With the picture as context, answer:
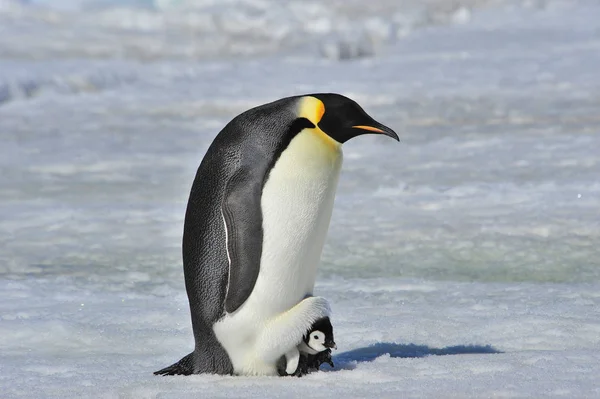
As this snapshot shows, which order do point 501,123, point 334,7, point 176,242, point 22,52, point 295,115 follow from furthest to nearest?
1. point 334,7
2. point 22,52
3. point 501,123
4. point 176,242
5. point 295,115

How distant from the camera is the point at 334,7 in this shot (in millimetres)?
20625

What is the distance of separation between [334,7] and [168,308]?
17445mm

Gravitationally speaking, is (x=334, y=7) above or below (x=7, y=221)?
above

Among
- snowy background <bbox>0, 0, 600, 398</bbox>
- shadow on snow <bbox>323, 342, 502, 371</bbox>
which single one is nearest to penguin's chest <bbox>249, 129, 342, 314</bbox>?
snowy background <bbox>0, 0, 600, 398</bbox>

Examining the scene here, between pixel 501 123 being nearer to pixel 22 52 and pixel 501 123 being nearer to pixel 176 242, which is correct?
pixel 176 242

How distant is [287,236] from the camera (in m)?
2.62

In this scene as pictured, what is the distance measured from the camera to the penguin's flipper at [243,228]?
2580 millimetres

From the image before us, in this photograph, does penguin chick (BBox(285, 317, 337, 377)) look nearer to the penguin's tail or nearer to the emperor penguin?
the emperor penguin

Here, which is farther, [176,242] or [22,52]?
[22,52]

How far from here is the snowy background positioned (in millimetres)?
2752

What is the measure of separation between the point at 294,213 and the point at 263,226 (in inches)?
3.2

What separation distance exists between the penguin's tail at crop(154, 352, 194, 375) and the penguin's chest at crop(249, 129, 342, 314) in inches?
10.2

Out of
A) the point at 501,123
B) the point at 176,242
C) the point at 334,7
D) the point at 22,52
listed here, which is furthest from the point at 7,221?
the point at 334,7

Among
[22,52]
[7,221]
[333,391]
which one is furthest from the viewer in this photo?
[22,52]
